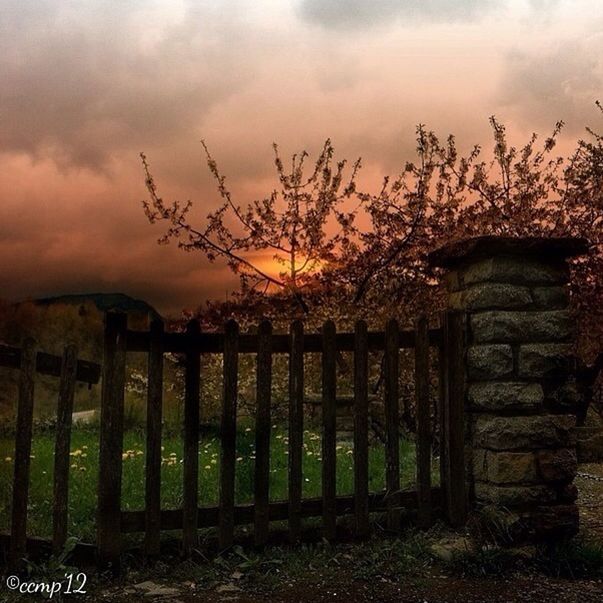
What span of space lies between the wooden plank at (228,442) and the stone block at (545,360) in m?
1.99

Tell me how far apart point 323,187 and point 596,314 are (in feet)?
13.6

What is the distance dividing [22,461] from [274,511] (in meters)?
1.65

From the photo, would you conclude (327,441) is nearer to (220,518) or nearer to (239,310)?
(220,518)

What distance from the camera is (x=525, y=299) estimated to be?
5.09m

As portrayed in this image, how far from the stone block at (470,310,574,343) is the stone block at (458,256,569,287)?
0.23 meters

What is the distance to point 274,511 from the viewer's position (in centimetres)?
489

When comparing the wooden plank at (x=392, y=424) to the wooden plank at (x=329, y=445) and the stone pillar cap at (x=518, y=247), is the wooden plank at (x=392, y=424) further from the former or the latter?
the stone pillar cap at (x=518, y=247)

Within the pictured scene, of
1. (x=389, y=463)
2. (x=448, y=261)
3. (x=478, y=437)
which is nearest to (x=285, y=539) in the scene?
(x=389, y=463)

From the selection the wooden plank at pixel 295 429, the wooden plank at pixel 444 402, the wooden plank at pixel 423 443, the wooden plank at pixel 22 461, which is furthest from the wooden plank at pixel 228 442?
the wooden plank at pixel 444 402

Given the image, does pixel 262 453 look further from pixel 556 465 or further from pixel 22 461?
pixel 556 465

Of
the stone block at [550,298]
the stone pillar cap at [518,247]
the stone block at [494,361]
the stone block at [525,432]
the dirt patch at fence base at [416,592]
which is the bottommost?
the dirt patch at fence base at [416,592]

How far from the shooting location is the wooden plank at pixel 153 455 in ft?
15.2

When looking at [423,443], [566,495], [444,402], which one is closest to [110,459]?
[423,443]

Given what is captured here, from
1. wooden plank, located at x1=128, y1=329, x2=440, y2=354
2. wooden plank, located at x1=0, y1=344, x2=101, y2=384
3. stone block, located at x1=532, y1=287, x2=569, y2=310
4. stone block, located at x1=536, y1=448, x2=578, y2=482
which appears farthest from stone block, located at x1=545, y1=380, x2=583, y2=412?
wooden plank, located at x1=0, y1=344, x2=101, y2=384
